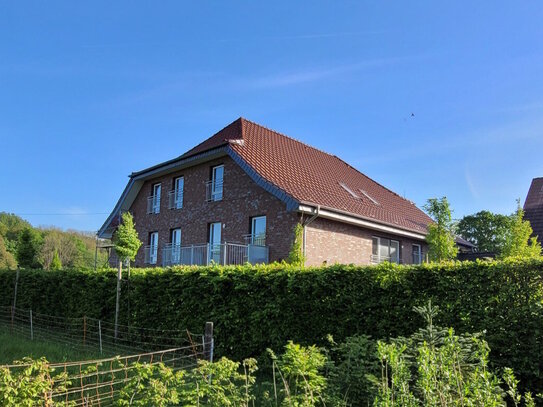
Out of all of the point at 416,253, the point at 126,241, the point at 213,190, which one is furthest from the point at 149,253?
the point at 416,253

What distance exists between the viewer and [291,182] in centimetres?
1659

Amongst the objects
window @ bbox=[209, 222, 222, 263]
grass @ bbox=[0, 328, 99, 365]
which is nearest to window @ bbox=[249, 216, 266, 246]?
window @ bbox=[209, 222, 222, 263]

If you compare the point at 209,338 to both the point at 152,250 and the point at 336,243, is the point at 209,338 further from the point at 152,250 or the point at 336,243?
the point at 152,250

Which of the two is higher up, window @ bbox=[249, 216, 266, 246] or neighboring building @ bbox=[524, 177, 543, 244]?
neighboring building @ bbox=[524, 177, 543, 244]

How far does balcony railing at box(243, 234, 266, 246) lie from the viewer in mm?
16123

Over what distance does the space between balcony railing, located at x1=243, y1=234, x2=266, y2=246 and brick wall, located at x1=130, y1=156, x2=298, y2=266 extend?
0.73 feet

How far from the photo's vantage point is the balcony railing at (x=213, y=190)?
18.5 metres

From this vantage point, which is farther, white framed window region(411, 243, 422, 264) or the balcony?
white framed window region(411, 243, 422, 264)

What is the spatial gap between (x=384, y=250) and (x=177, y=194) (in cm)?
941

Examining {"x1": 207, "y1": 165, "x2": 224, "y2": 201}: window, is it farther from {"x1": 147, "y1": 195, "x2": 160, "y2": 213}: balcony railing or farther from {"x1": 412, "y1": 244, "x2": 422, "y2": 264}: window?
{"x1": 412, "y1": 244, "x2": 422, "y2": 264}: window

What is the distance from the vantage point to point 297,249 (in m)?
14.4

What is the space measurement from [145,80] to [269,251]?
7176mm

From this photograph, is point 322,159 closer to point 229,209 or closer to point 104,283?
point 229,209

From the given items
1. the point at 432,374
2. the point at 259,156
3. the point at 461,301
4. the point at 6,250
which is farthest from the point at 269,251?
the point at 6,250
